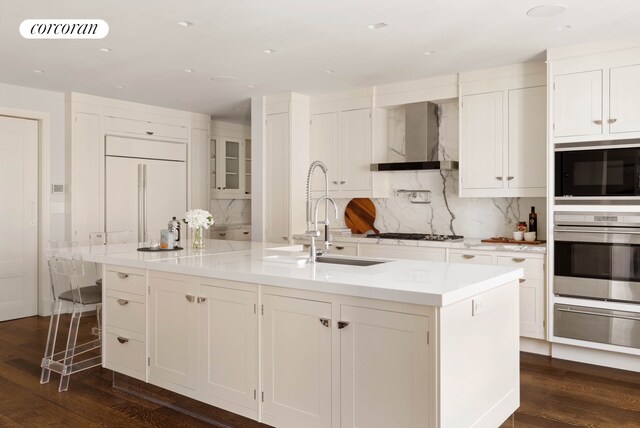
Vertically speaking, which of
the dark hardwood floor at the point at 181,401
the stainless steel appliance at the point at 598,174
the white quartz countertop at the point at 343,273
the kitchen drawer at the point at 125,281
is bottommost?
the dark hardwood floor at the point at 181,401

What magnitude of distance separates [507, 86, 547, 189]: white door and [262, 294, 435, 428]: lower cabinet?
2899mm

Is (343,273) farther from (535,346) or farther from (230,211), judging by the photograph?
(230,211)

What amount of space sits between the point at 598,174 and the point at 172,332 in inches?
128

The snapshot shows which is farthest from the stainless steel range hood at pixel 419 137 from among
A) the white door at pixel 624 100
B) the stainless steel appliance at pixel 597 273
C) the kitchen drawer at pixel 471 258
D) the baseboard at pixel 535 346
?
the baseboard at pixel 535 346

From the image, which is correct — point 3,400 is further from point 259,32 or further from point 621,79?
point 621,79

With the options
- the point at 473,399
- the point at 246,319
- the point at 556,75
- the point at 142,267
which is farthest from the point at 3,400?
the point at 556,75

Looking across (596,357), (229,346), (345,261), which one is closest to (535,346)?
(596,357)

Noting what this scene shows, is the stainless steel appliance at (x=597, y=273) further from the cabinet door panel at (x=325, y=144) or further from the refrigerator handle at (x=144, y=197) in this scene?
the refrigerator handle at (x=144, y=197)

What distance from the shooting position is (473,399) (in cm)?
234

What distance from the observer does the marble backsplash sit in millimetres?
7742

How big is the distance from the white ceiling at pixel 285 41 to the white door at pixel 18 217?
0.59 m

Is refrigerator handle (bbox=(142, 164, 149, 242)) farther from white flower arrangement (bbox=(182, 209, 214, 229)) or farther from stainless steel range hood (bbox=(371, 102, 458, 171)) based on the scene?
stainless steel range hood (bbox=(371, 102, 458, 171))

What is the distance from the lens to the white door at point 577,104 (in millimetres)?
4020

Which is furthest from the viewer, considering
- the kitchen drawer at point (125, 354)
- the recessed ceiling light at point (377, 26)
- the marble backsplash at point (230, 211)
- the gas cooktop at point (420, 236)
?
the marble backsplash at point (230, 211)
